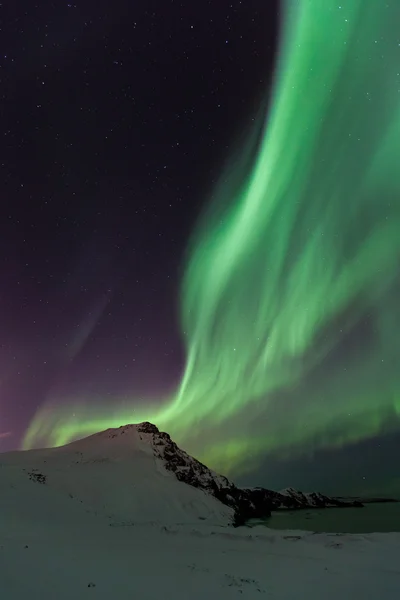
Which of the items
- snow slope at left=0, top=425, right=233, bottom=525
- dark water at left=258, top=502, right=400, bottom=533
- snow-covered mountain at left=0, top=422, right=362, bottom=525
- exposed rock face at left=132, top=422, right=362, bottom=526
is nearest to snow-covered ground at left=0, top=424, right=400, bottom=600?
snow slope at left=0, top=425, right=233, bottom=525

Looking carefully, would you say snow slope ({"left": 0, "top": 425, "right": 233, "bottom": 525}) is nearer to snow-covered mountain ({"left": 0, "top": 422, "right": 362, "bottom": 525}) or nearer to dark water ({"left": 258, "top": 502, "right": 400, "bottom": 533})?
snow-covered mountain ({"left": 0, "top": 422, "right": 362, "bottom": 525})

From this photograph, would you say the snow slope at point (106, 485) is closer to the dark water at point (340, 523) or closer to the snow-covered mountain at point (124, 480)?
the snow-covered mountain at point (124, 480)

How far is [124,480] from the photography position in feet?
251

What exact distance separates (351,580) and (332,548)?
11.3m

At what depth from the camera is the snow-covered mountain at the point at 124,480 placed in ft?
161

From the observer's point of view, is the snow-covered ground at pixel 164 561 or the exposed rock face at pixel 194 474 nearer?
the snow-covered ground at pixel 164 561

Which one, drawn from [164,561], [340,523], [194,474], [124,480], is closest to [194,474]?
[194,474]

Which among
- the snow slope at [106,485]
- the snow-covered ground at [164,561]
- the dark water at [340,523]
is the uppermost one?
the snow slope at [106,485]

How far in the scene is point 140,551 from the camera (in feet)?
77.2

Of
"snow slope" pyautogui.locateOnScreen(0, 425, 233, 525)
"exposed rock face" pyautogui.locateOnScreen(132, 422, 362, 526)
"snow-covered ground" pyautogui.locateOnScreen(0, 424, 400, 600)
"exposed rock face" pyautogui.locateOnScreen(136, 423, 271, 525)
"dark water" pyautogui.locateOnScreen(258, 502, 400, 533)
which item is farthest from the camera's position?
"exposed rock face" pyautogui.locateOnScreen(132, 422, 362, 526)

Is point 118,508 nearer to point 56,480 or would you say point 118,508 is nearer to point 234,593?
point 56,480

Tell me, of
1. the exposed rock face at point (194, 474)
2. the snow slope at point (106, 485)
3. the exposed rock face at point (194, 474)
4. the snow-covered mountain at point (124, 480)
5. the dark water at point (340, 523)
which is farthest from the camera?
the exposed rock face at point (194, 474)

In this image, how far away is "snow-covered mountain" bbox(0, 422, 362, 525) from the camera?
49062 millimetres

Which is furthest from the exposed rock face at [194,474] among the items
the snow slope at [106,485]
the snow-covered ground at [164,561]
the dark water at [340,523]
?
the snow-covered ground at [164,561]
